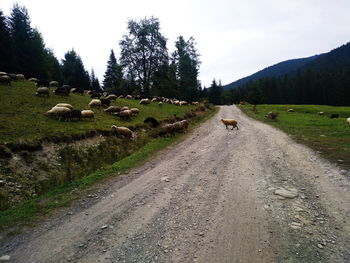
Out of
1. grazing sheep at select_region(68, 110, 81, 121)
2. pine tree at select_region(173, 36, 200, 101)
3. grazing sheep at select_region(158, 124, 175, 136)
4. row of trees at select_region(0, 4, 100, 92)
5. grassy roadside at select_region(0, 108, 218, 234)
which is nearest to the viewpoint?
grassy roadside at select_region(0, 108, 218, 234)

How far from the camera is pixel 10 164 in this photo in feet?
33.6

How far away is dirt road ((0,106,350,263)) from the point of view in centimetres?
460

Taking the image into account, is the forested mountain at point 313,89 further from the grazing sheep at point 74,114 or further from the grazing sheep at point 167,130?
the grazing sheep at point 74,114

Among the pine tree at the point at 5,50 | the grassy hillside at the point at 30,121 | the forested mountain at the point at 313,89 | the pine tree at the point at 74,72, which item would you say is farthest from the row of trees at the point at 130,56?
the forested mountain at the point at 313,89

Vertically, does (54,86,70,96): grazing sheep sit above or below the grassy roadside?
above

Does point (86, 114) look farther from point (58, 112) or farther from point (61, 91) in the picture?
point (61, 91)

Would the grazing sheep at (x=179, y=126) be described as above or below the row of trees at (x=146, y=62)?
below

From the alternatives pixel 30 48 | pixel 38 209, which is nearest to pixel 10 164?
pixel 38 209

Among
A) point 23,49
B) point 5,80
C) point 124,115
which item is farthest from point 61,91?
point 23,49

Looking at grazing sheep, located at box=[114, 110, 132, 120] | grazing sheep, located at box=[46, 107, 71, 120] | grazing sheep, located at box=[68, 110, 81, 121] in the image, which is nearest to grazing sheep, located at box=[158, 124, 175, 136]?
grazing sheep, located at box=[114, 110, 132, 120]

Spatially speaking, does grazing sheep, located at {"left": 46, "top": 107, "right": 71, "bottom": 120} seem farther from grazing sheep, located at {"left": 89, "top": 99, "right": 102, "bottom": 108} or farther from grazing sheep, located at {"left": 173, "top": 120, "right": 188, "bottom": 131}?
grazing sheep, located at {"left": 173, "top": 120, "right": 188, "bottom": 131}

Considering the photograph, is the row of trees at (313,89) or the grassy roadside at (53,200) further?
the row of trees at (313,89)

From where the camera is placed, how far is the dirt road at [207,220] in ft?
15.1

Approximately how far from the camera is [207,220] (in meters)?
5.78
